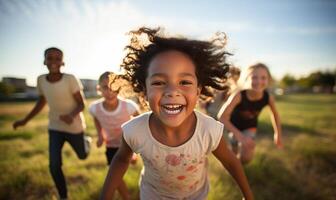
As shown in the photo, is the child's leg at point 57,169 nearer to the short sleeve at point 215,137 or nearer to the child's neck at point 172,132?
the child's neck at point 172,132

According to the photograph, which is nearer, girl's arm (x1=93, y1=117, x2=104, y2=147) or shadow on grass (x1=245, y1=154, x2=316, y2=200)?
girl's arm (x1=93, y1=117, x2=104, y2=147)

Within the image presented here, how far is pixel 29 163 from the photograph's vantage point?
541 cm

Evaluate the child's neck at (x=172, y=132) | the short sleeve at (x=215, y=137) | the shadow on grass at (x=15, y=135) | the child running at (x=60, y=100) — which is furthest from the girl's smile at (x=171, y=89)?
the shadow on grass at (x=15, y=135)

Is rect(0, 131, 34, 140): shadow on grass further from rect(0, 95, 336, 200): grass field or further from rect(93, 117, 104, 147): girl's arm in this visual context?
rect(93, 117, 104, 147): girl's arm

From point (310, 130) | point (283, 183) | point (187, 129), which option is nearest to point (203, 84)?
point (187, 129)

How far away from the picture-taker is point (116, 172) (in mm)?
2246

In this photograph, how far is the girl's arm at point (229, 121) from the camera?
3.64m

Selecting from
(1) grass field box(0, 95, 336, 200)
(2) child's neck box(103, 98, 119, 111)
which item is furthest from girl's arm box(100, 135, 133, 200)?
(2) child's neck box(103, 98, 119, 111)

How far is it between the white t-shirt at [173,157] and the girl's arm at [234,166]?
0.25 feet

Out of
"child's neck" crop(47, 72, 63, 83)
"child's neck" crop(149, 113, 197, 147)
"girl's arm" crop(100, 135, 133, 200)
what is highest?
"child's neck" crop(47, 72, 63, 83)

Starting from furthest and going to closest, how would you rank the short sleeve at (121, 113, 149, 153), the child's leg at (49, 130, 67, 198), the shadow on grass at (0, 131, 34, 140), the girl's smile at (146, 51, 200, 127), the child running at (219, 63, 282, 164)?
the shadow on grass at (0, 131, 34, 140) → the child running at (219, 63, 282, 164) → the child's leg at (49, 130, 67, 198) → the short sleeve at (121, 113, 149, 153) → the girl's smile at (146, 51, 200, 127)

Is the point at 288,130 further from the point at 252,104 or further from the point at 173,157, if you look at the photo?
the point at 173,157

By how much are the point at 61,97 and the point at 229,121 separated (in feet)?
8.06

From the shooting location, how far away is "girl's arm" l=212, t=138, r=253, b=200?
235 cm
